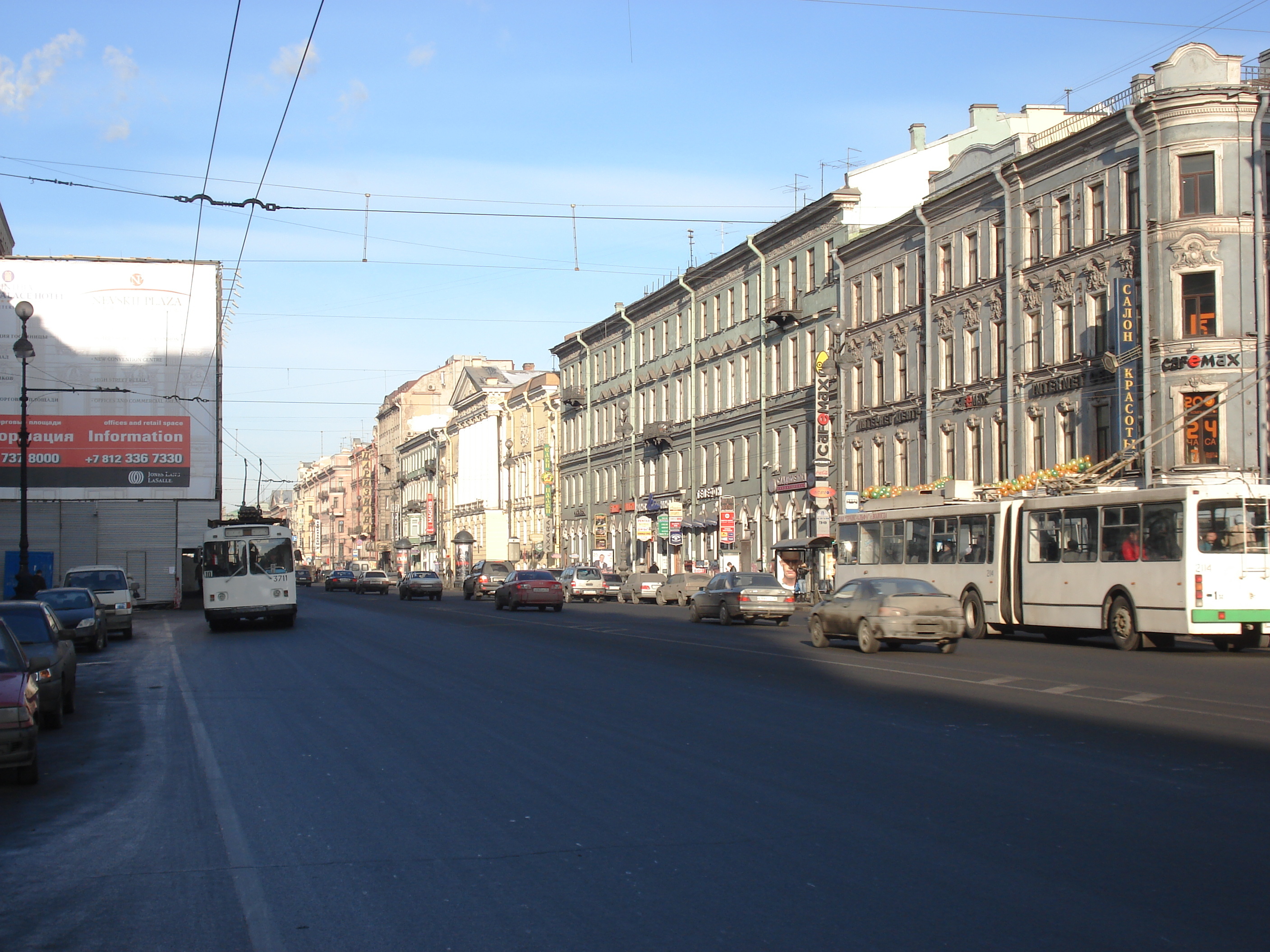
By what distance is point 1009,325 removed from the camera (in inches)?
1676

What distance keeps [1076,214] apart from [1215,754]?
32.0 metres

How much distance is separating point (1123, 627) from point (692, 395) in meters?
44.7

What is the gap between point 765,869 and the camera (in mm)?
7184

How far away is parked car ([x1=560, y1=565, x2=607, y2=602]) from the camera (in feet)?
193

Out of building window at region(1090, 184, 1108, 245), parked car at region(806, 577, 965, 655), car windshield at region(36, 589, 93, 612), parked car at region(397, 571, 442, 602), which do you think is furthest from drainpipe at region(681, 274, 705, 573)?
parked car at region(806, 577, 965, 655)

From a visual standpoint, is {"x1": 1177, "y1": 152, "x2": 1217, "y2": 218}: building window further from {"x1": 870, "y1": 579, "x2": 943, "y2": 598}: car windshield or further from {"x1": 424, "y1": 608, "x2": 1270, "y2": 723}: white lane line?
{"x1": 424, "y1": 608, "x2": 1270, "y2": 723}: white lane line

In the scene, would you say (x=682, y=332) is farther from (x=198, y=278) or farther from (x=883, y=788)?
(x=883, y=788)

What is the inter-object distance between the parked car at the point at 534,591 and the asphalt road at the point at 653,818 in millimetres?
26643

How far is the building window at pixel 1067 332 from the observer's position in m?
39.8

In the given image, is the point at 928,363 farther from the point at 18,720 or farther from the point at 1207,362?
the point at 18,720

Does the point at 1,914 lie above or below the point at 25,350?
below

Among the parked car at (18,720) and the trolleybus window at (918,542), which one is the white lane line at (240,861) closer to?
the parked car at (18,720)

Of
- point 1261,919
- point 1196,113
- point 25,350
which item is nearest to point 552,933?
point 1261,919

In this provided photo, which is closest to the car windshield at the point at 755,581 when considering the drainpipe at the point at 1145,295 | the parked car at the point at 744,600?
the parked car at the point at 744,600
